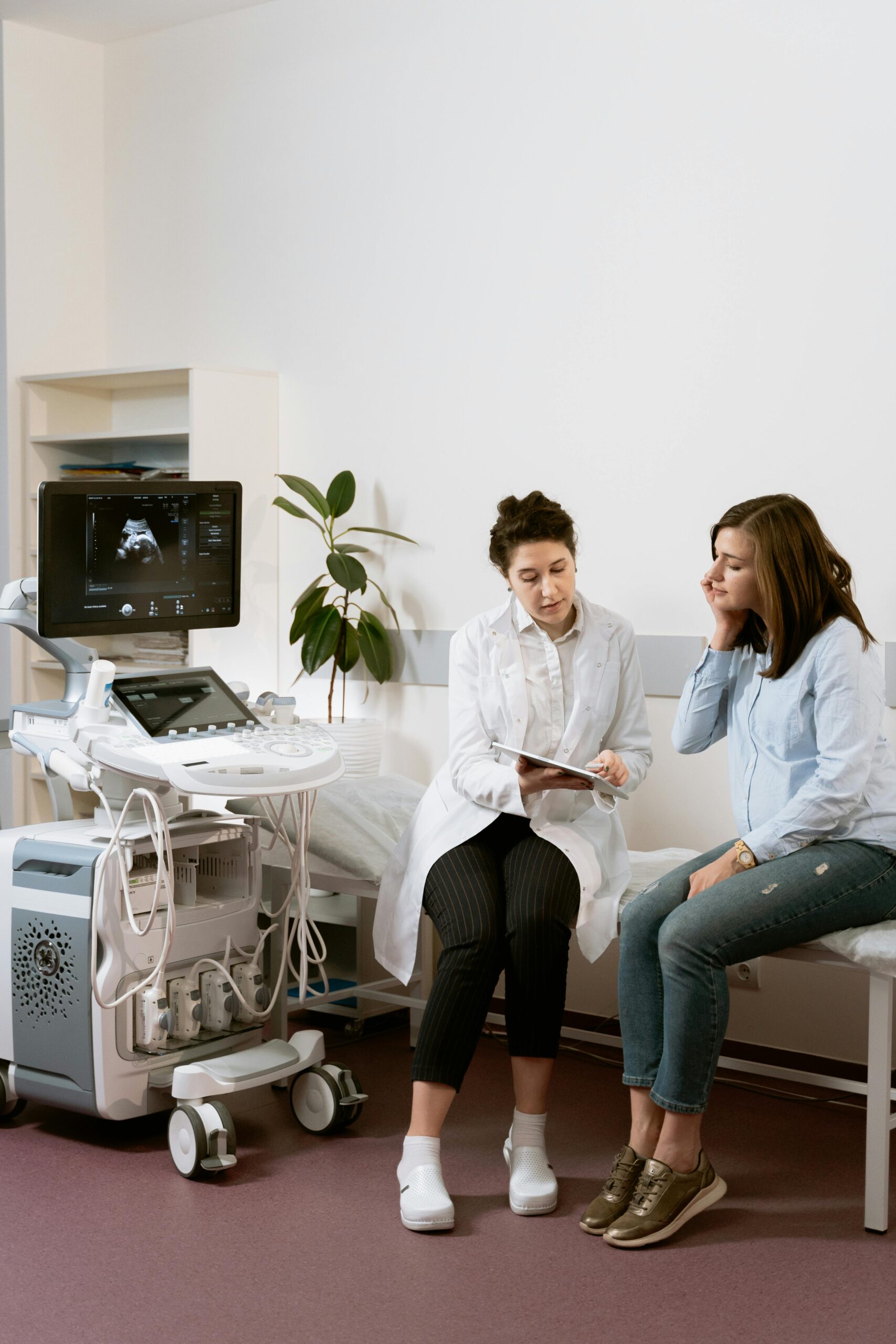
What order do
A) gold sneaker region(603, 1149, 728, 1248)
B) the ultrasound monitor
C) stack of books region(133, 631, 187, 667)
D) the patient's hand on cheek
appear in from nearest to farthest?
gold sneaker region(603, 1149, 728, 1248), the patient's hand on cheek, the ultrasound monitor, stack of books region(133, 631, 187, 667)

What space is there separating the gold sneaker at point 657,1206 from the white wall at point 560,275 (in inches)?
33.7

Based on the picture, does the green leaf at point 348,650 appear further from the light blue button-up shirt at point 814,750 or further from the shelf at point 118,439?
the light blue button-up shirt at point 814,750

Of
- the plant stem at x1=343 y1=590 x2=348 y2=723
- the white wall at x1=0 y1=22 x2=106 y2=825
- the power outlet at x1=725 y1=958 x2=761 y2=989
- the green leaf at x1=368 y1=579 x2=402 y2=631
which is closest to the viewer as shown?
the power outlet at x1=725 y1=958 x2=761 y2=989

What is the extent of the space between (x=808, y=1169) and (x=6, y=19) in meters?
3.85

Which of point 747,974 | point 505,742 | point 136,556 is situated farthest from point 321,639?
A: point 747,974

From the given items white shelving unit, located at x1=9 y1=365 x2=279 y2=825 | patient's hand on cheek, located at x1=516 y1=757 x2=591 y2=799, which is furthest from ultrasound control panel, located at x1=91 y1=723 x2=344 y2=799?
white shelving unit, located at x1=9 y1=365 x2=279 y2=825

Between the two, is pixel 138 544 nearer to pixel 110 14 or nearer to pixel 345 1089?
pixel 345 1089

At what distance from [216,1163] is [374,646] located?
151 centimetres

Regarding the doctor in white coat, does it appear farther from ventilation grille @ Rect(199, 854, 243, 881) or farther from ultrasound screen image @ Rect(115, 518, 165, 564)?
ultrasound screen image @ Rect(115, 518, 165, 564)

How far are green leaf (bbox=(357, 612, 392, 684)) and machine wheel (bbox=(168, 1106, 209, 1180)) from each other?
4.54 feet

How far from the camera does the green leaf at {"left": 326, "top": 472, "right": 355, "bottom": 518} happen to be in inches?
143

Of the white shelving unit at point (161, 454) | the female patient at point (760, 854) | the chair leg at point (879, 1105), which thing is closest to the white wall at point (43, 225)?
the white shelving unit at point (161, 454)

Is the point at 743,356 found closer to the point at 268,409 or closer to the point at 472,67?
the point at 472,67

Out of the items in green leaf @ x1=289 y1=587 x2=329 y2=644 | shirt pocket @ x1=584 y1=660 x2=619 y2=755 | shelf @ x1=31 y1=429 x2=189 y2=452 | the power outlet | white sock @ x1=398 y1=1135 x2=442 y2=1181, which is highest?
shelf @ x1=31 y1=429 x2=189 y2=452
